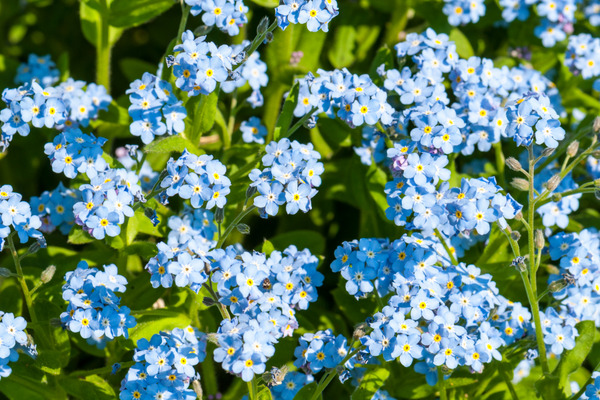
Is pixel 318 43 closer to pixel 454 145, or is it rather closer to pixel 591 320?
pixel 454 145

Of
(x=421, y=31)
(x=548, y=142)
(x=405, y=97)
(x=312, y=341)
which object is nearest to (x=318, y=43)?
(x=421, y=31)

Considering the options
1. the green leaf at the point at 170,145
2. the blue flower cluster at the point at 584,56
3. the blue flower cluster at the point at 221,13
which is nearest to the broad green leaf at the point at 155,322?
the green leaf at the point at 170,145

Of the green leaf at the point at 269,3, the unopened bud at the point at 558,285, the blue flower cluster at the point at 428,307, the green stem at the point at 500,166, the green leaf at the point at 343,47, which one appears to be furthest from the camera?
the green leaf at the point at 343,47

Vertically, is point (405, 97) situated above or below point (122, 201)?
above

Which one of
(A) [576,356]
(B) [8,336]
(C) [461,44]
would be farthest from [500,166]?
(B) [8,336]

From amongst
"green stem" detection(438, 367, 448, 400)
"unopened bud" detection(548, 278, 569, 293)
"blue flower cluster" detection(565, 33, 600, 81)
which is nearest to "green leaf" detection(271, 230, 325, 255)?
"green stem" detection(438, 367, 448, 400)

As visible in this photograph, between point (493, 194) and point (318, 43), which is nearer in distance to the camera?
point (493, 194)

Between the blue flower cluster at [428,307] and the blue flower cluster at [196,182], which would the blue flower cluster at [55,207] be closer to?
the blue flower cluster at [196,182]
